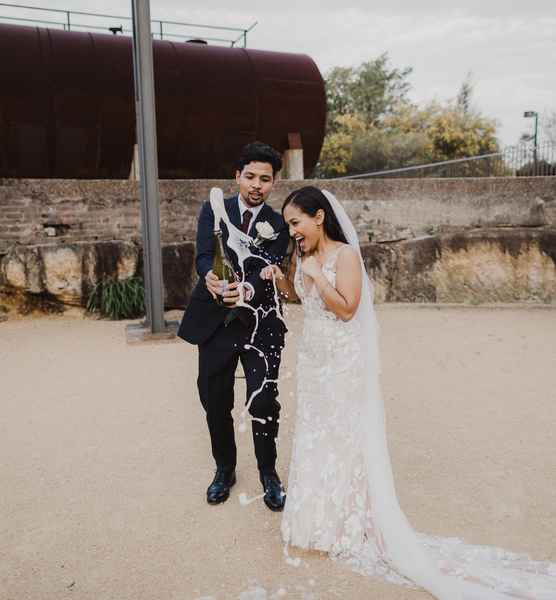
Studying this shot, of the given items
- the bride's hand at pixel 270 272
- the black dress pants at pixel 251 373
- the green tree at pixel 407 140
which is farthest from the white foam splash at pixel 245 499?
the green tree at pixel 407 140

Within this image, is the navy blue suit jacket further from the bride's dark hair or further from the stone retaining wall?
the stone retaining wall

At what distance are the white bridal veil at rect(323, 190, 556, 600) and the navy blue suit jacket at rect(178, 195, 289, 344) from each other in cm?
43

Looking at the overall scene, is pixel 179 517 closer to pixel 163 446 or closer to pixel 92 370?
pixel 163 446

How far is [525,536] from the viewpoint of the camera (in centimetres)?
276

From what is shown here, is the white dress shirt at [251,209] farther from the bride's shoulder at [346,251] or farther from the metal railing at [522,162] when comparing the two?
the metal railing at [522,162]

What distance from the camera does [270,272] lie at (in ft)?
8.92

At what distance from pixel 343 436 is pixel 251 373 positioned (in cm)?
61

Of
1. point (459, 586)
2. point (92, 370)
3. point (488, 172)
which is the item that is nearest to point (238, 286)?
point (459, 586)

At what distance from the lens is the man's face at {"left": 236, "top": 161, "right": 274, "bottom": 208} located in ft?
9.34

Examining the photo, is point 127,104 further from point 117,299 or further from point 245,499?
point 245,499

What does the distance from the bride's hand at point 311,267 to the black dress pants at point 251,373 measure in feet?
1.77

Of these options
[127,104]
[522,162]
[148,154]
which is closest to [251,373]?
[148,154]

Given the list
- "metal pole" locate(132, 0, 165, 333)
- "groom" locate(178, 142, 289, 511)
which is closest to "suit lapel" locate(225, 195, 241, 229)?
"groom" locate(178, 142, 289, 511)

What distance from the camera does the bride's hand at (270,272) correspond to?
2719 mm
